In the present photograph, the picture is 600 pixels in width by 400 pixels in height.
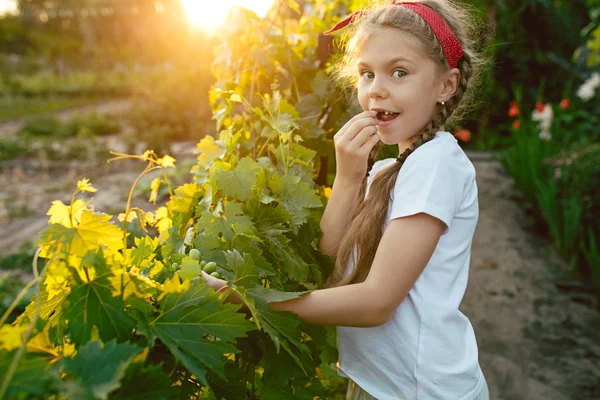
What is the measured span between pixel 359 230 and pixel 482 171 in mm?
4805

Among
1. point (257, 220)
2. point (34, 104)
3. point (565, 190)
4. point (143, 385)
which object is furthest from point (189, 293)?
point (34, 104)

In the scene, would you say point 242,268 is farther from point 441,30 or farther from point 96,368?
point 441,30

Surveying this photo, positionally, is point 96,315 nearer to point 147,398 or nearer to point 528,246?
point 147,398

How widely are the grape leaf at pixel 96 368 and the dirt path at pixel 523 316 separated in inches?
105

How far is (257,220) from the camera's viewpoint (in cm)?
130

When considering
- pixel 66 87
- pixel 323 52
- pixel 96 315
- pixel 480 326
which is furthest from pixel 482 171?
pixel 66 87

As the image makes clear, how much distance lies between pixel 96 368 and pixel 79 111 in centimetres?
1363

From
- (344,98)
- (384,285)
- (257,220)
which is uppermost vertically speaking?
(344,98)

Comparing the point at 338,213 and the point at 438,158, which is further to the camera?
the point at 338,213

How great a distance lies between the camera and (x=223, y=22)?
86.1 inches

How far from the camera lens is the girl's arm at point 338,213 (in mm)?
1424

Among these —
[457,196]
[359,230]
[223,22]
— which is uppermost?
[223,22]

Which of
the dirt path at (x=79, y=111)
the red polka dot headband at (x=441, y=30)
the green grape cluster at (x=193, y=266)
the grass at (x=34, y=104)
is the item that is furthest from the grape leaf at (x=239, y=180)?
the grass at (x=34, y=104)

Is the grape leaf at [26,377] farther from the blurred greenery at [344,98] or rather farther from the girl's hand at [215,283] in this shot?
the blurred greenery at [344,98]
